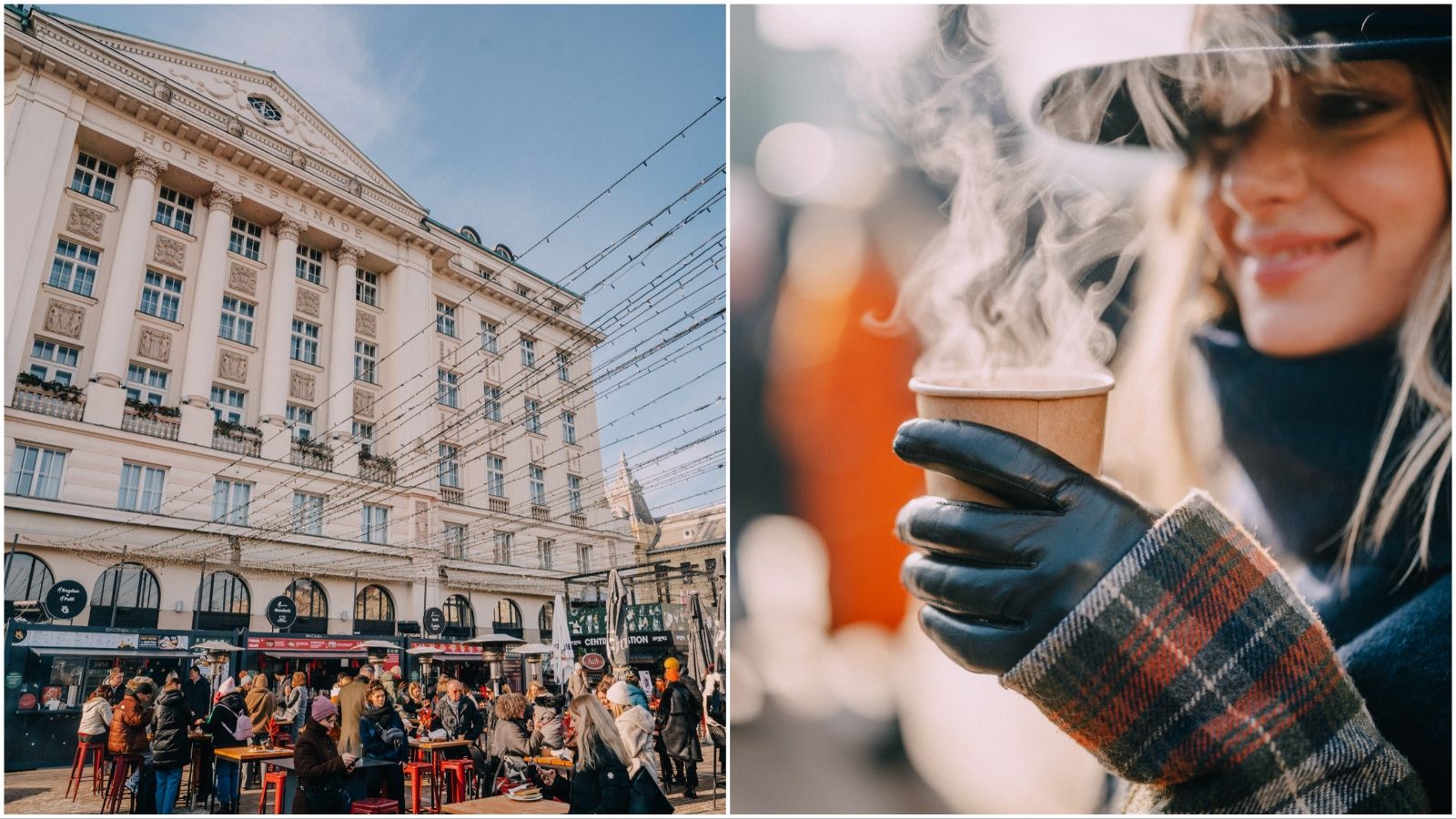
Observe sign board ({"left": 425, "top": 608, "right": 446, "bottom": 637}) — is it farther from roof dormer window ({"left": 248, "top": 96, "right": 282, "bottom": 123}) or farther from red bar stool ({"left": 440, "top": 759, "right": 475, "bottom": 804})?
roof dormer window ({"left": 248, "top": 96, "right": 282, "bottom": 123})

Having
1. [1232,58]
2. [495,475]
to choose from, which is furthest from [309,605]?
[1232,58]

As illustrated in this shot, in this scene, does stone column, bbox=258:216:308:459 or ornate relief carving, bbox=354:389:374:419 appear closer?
stone column, bbox=258:216:308:459

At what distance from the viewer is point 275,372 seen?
25.0ft

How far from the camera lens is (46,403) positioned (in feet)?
20.7

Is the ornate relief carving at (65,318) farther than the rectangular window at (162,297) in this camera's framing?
No

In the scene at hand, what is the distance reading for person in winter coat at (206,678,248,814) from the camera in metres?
6.72

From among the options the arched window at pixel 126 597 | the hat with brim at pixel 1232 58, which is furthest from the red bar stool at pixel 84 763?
the hat with brim at pixel 1232 58

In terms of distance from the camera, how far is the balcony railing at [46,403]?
612 centimetres

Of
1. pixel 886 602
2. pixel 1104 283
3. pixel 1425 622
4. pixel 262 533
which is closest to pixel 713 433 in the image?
pixel 886 602

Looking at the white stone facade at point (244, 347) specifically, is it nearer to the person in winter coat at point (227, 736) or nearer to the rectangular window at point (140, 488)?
the rectangular window at point (140, 488)

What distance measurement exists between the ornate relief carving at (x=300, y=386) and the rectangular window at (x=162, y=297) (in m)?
1.03

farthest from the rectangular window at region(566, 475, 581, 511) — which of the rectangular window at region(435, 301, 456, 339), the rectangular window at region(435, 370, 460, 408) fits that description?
the rectangular window at region(435, 301, 456, 339)

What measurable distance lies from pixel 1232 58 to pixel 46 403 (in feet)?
25.8

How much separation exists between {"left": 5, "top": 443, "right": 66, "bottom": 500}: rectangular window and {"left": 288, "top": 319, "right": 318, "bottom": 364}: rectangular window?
6.56 feet
